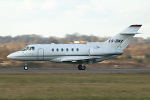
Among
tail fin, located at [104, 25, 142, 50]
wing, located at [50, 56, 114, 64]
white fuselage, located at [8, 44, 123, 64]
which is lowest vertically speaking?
wing, located at [50, 56, 114, 64]

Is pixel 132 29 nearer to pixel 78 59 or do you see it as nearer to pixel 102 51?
pixel 102 51

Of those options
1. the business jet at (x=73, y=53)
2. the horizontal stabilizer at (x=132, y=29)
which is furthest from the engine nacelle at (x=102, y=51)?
the horizontal stabilizer at (x=132, y=29)

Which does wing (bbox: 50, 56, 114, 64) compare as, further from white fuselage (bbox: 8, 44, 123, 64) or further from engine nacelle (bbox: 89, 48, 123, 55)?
engine nacelle (bbox: 89, 48, 123, 55)

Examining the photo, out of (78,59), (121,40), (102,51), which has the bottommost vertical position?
(78,59)

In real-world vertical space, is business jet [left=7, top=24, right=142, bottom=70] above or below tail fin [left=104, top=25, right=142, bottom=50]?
below

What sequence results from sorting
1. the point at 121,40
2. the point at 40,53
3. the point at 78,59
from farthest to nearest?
the point at 121,40, the point at 40,53, the point at 78,59

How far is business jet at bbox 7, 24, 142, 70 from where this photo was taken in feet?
114

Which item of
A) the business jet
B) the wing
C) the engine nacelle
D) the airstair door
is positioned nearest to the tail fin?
the business jet

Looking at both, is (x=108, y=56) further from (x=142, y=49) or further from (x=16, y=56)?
(x=142, y=49)

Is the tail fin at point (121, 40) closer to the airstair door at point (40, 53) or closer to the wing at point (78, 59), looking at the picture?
the wing at point (78, 59)

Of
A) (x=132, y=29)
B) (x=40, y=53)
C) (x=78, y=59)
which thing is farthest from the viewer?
(x=132, y=29)

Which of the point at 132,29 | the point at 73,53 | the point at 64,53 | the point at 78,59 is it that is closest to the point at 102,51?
the point at 78,59

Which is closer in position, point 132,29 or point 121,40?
point 132,29

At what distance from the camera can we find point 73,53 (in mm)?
35375
